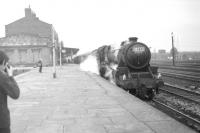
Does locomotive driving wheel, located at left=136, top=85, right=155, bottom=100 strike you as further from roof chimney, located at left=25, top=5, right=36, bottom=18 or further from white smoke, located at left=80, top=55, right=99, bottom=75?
roof chimney, located at left=25, top=5, right=36, bottom=18

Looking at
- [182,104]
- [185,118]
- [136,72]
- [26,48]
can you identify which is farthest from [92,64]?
[185,118]

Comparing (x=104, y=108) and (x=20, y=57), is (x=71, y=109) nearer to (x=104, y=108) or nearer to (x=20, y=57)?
(x=104, y=108)

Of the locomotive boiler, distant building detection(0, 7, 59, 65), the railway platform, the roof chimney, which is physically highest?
the roof chimney

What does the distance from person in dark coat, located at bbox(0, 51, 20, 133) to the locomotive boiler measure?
377 inches

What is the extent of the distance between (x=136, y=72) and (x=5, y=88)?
424 inches

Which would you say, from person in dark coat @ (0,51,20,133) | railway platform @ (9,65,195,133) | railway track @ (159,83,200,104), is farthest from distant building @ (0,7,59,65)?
person in dark coat @ (0,51,20,133)

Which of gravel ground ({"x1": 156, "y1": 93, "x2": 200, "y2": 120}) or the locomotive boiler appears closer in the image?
gravel ground ({"x1": 156, "y1": 93, "x2": 200, "y2": 120})

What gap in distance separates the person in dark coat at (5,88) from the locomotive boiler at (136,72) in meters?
9.58

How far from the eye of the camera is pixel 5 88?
3521 mm

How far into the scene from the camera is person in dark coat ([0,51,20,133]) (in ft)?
11.5

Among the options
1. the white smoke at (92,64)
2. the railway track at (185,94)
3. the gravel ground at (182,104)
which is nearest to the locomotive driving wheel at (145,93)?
the gravel ground at (182,104)

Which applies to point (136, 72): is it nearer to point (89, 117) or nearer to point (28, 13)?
point (89, 117)

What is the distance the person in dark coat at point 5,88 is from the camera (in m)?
3.50

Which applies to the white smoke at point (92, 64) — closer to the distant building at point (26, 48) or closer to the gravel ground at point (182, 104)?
the gravel ground at point (182, 104)
